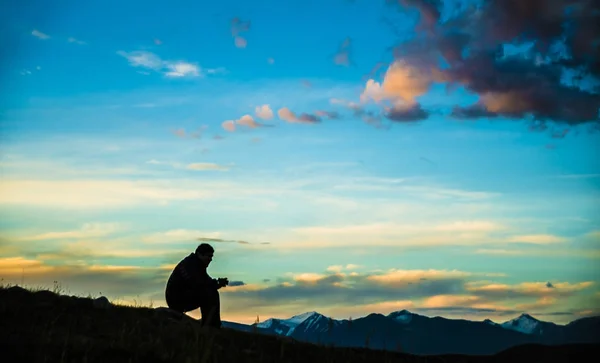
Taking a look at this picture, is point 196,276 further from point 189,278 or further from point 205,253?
point 205,253

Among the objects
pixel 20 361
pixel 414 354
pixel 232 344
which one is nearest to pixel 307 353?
pixel 232 344

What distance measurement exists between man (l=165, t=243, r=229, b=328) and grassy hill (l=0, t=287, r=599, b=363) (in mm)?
921

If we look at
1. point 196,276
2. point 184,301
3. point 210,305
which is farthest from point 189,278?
point 210,305

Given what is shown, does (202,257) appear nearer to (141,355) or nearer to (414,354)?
(414,354)

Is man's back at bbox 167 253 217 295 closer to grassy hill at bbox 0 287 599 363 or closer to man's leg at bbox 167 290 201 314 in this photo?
man's leg at bbox 167 290 201 314

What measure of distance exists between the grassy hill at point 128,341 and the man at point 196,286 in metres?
0.92

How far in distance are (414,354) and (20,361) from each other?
9404 mm

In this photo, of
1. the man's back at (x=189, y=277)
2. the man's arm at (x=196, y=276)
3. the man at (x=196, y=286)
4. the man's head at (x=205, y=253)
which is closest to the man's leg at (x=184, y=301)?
A: the man at (x=196, y=286)

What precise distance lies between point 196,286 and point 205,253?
840 mm

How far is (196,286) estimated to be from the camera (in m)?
16.0

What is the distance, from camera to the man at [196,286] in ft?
52.5

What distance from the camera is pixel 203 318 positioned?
15984 mm

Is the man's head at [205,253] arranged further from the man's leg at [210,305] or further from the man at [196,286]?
the man's leg at [210,305]

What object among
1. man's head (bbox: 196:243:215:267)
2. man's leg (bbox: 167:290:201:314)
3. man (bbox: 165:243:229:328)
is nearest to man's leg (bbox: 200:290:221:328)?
man (bbox: 165:243:229:328)
